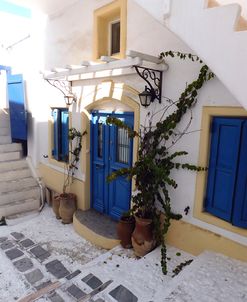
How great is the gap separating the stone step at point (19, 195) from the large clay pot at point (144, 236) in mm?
4297

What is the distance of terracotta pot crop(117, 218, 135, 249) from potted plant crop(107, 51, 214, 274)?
0.23 metres

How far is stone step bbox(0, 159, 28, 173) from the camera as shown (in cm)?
775

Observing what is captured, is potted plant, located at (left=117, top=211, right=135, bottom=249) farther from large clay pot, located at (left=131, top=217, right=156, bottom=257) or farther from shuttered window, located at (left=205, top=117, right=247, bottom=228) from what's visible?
shuttered window, located at (left=205, top=117, right=247, bottom=228)

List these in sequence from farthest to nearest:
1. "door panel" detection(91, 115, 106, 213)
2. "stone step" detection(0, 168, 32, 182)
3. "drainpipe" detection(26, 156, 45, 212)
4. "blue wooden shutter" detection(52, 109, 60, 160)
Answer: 1. "drainpipe" detection(26, 156, 45, 212)
2. "stone step" detection(0, 168, 32, 182)
3. "blue wooden shutter" detection(52, 109, 60, 160)
4. "door panel" detection(91, 115, 106, 213)

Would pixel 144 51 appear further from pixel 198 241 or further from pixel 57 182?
pixel 57 182

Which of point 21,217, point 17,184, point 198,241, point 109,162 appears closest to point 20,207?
point 21,217

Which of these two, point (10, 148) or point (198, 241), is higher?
point (10, 148)

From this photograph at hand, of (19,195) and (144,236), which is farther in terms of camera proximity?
(19,195)

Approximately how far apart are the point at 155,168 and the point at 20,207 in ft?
15.9

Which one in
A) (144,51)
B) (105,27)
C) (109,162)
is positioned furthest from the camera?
(109,162)

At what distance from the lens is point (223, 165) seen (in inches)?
148

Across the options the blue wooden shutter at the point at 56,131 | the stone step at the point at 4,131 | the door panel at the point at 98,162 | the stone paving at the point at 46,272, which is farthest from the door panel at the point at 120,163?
the stone step at the point at 4,131

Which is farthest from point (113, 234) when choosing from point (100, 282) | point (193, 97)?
point (193, 97)

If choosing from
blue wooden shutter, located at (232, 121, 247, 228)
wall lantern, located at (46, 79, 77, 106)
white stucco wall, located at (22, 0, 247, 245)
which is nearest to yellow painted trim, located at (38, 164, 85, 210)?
white stucco wall, located at (22, 0, 247, 245)
